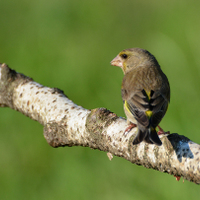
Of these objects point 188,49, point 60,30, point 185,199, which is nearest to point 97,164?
point 185,199

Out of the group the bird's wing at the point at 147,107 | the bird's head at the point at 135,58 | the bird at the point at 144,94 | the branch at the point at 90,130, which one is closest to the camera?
the branch at the point at 90,130

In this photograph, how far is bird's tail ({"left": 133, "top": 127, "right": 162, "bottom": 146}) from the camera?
7.04 feet

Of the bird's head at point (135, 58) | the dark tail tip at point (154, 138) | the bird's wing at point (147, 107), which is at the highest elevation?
the bird's head at point (135, 58)

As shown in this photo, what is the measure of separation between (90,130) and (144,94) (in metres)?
0.53

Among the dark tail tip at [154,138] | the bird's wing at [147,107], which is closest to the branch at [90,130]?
the dark tail tip at [154,138]

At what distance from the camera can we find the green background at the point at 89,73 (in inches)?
160

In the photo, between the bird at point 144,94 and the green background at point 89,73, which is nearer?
the bird at point 144,94

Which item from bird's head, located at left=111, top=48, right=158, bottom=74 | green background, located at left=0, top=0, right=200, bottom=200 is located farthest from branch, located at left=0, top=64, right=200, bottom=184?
green background, located at left=0, top=0, right=200, bottom=200

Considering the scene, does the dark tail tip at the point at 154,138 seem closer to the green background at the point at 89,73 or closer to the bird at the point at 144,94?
the bird at the point at 144,94

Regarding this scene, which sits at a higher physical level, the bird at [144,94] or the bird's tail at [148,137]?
the bird at [144,94]

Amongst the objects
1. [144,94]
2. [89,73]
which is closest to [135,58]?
[144,94]

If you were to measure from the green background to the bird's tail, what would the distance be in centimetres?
150

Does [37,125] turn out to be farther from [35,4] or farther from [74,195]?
[35,4]

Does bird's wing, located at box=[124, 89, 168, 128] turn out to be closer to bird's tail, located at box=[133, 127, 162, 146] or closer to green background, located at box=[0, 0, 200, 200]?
bird's tail, located at box=[133, 127, 162, 146]
